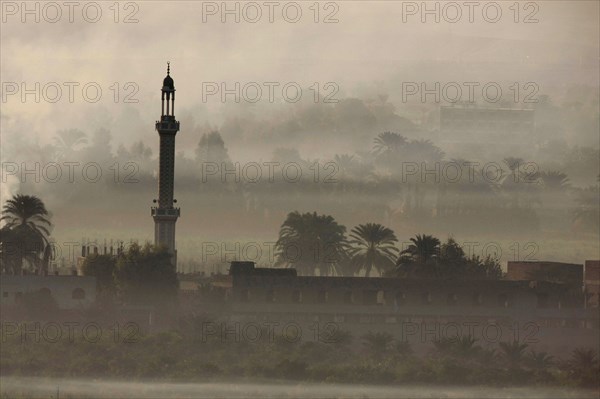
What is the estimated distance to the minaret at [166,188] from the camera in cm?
15612

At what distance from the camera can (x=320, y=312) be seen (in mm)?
152000

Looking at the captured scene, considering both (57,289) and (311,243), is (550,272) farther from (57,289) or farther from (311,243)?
(57,289)

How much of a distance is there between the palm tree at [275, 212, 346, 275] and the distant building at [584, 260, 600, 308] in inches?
855

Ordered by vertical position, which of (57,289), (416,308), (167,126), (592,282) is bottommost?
(416,308)

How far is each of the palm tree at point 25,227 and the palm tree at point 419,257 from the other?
28150 mm

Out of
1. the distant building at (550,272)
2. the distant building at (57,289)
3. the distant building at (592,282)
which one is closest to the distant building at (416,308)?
the distant building at (592,282)

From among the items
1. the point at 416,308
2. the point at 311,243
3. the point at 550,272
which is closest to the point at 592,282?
the point at 550,272

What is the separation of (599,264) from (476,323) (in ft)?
42.4

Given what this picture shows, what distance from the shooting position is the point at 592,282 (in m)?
160

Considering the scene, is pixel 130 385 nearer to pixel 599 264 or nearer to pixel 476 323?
pixel 476 323

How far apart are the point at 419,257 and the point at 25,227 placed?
1225 inches

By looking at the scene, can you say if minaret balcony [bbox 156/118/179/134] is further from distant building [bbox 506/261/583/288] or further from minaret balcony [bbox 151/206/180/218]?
distant building [bbox 506/261/583/288]

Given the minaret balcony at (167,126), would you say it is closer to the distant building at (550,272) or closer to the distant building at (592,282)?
the distant building at (550,272)

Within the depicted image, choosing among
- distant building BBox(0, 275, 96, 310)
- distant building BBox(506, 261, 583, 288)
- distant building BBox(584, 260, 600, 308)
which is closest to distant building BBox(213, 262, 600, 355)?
distant building BBox(584, 260, 600, 308)
